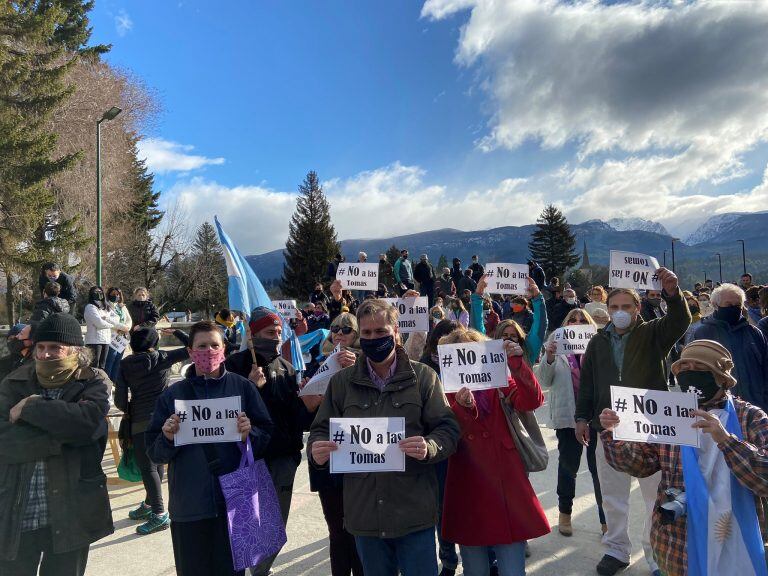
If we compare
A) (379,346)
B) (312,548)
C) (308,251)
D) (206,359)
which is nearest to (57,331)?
(206,359)

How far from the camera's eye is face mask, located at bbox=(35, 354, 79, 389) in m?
3.15

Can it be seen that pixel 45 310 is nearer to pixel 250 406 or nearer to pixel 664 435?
pixel 250 406

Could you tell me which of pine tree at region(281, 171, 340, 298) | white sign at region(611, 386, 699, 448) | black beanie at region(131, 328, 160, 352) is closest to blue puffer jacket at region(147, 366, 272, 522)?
white sign at region(611, 386, 699, 448)

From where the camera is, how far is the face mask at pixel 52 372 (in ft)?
10.3

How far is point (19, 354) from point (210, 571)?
4069 mm

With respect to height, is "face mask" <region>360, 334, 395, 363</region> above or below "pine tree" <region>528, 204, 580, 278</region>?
below

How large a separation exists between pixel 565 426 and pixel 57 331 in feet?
13.8

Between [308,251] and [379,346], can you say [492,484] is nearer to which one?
[379,346]

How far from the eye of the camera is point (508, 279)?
750 cm

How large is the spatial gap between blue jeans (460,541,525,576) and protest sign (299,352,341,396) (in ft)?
4.84

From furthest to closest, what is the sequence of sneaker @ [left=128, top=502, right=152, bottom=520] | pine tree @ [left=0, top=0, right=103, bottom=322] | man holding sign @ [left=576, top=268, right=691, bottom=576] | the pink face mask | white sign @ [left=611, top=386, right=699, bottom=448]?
1. pine tree @ [left=0, top=0, right=103, bottom=322]
2. sneaker @ [left=128, top=502, right=152, bottom=520]
3. man holding sign @ [left=576, top=268, right=691, bottom=576]
4. the pink face mask
5. white sign @ [left=611, top=386, right=699, bottom=448]

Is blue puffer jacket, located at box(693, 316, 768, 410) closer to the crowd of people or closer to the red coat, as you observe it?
the crowd of people

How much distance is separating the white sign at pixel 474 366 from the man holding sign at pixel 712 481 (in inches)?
27.5

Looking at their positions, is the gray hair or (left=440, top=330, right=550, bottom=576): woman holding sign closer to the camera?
(left=440, top=330, right=550, bottom=576): woman holding sign
